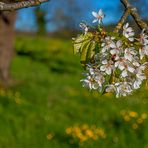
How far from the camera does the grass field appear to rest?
5.74 metres

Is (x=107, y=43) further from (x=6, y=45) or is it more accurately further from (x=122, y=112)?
(x=6, y=45)

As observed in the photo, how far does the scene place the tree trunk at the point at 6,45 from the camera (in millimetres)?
10098

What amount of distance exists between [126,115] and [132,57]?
17.5 ft

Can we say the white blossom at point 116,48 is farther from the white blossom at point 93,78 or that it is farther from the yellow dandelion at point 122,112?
the yellow dandelion at point 122,112

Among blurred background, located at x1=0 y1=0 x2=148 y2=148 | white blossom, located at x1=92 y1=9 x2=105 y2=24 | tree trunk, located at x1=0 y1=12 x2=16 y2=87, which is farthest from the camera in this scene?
tree trunk, located at x1=0 y1=12 x2=16 y2=87

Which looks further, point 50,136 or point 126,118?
point 126,118

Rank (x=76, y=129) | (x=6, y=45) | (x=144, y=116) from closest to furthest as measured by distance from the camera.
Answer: (x=76, y=129) < (x=144, y=116) < (x=6, y=45)

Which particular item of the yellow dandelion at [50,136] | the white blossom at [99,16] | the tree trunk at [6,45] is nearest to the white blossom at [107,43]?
the white blossom at [99,16]

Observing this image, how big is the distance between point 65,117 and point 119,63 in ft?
19.0

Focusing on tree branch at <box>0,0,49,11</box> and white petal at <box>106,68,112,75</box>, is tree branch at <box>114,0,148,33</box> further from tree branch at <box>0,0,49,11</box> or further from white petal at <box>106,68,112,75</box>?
tree branch at <box>0,0,49,11</box>

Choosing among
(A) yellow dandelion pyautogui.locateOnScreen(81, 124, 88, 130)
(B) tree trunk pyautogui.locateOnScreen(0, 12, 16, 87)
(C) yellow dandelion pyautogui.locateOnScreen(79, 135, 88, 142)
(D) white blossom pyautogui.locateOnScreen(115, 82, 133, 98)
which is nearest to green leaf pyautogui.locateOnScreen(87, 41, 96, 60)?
(D) white blossom pyautogui.locateOnScreen(115, 82, 133, 98)

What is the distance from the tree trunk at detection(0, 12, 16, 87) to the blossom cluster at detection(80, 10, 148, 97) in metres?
8.47

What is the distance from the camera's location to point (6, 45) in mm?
10570

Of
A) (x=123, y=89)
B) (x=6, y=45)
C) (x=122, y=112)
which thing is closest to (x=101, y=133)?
(x=122, y=112)
